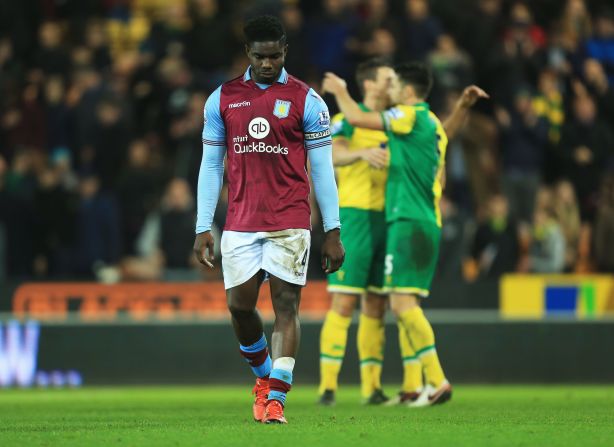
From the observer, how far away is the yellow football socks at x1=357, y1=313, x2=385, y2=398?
11.5 meters

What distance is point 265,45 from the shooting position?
8.52 meters

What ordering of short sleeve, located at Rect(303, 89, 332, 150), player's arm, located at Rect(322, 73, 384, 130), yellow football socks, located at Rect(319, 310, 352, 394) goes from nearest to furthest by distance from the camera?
1. short sleeve, located at Rect(303, 89, 332, 150)
2. player's arm, located at Rect(322, 73, 384, 130)
3. yellow football socks, located at Rect(319, 310, 352, 394)

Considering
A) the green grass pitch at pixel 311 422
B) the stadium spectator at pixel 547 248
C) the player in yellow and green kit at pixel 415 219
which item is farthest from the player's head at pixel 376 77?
the stadium spectator at pixel 547 248

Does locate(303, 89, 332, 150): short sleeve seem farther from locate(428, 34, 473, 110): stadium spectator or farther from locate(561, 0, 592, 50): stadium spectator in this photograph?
locate(561, 0, 592, 50): stadium spectator

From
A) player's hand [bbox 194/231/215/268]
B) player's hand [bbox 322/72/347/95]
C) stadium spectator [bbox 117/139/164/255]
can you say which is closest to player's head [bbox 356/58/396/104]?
player's hand [bbox 322/72/347/95]

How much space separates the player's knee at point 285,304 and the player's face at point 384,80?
3.33 m

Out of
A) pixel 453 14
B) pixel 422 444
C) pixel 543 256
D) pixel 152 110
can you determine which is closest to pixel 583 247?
pixel 543 256

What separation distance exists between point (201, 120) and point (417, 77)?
25.1 ft

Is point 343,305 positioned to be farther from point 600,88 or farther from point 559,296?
point 600,88

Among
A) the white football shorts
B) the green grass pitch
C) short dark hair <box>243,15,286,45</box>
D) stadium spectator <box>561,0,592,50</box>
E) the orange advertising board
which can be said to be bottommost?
the green grass pitch

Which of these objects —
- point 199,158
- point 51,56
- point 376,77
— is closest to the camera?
point 376,77

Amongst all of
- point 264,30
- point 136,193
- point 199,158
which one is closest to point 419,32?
point 199,158

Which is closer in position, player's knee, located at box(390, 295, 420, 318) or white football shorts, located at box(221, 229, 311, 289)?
white football shorts, located at box(221, 229, 311, 289)

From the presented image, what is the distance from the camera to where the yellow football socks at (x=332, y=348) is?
11.3 metres
